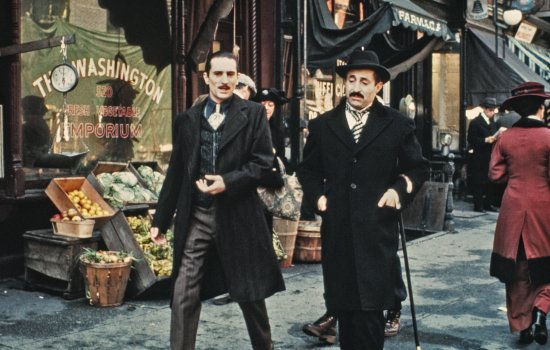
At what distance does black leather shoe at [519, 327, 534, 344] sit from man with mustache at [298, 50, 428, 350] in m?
2.11

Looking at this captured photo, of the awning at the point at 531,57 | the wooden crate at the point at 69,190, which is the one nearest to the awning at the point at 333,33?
the wooden crate at the point at 69,190

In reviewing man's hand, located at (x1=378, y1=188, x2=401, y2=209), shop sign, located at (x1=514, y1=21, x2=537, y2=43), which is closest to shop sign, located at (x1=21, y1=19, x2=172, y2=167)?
man's hand, located at (x1=378, y1=188, x2=401, y2=209)

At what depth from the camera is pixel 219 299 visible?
7578mm

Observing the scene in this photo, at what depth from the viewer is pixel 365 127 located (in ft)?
15.7

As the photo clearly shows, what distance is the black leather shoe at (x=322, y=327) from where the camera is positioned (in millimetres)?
6207

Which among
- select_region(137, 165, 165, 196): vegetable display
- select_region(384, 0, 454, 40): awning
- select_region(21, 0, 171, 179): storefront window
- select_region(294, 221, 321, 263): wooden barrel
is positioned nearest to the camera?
select_region(21, 0, 171, 179): storefront window

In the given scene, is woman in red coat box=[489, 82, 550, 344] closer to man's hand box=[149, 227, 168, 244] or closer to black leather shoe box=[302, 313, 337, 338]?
black leather shoe box=[302, 313, 337, 338]

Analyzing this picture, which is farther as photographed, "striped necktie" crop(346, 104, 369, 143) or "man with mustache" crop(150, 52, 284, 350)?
"man with mustache" crop(150, 52, 284, 350)

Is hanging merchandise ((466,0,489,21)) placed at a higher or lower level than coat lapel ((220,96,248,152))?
higher

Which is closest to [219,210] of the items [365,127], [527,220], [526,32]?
[365,127]

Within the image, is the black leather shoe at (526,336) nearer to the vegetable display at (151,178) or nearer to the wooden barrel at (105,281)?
the wooden barrel at (105,281)

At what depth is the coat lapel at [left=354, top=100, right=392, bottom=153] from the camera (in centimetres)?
473

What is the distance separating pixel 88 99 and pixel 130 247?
238 cm

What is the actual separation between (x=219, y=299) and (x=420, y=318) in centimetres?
193
